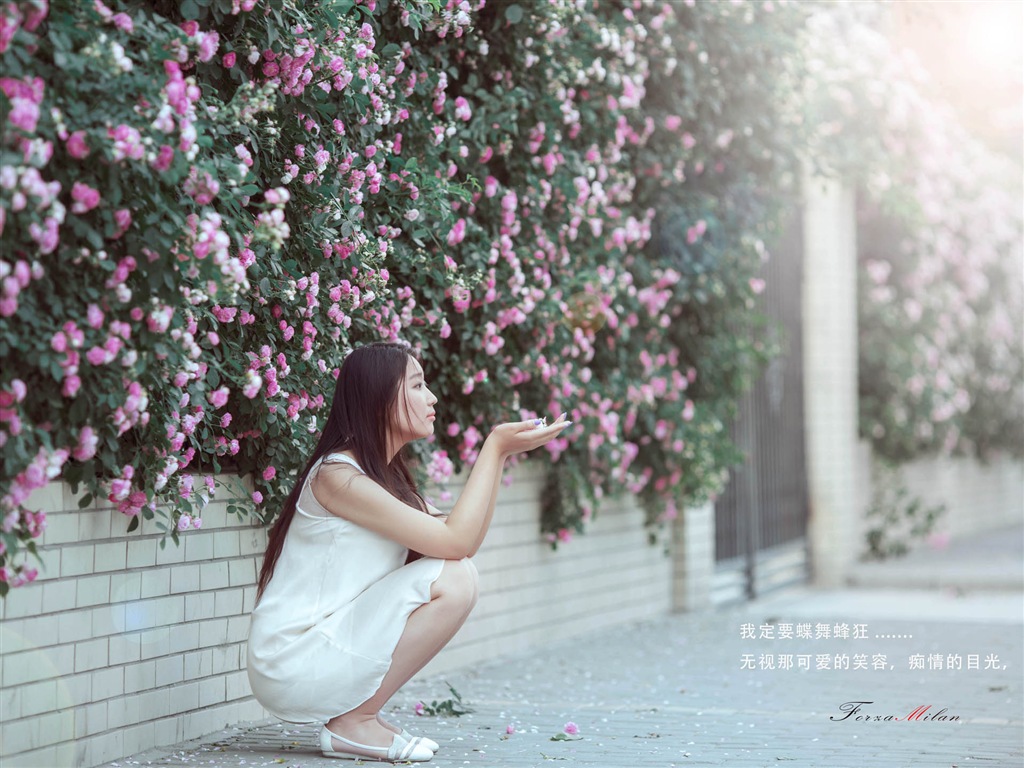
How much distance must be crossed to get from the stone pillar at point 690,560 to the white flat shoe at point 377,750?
Result: 465 centimetres

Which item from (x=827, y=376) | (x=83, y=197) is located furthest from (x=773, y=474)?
(x=83, y=197)

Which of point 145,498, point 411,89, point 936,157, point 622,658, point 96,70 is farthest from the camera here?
point 936,157

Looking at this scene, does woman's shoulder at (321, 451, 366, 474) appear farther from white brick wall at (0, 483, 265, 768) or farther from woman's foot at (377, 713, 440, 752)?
woman's foot at (377, 713, 440, 752)

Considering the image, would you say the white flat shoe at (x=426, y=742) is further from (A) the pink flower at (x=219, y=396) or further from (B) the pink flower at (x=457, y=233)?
(B) the pink flower at (x=457, y=233)

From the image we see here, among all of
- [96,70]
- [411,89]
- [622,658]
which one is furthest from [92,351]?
[622,658]

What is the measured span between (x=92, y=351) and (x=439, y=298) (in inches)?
81.6

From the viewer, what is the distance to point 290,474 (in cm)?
491

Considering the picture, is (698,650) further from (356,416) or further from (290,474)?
(356,416)

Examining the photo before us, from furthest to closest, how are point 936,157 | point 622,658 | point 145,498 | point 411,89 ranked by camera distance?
1. point 936,157
2. point 622,658
3. point 411,89
4. point 145,498

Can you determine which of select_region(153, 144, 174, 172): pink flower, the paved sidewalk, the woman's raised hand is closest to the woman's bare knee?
the woman's raised hand

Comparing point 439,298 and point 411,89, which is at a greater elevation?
point 411,89

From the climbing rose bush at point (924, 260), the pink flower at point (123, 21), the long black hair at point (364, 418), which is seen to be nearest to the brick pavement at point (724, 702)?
the long black hair at point (364, 418)

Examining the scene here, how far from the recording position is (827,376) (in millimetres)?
11195

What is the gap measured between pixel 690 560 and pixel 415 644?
15.9ft
